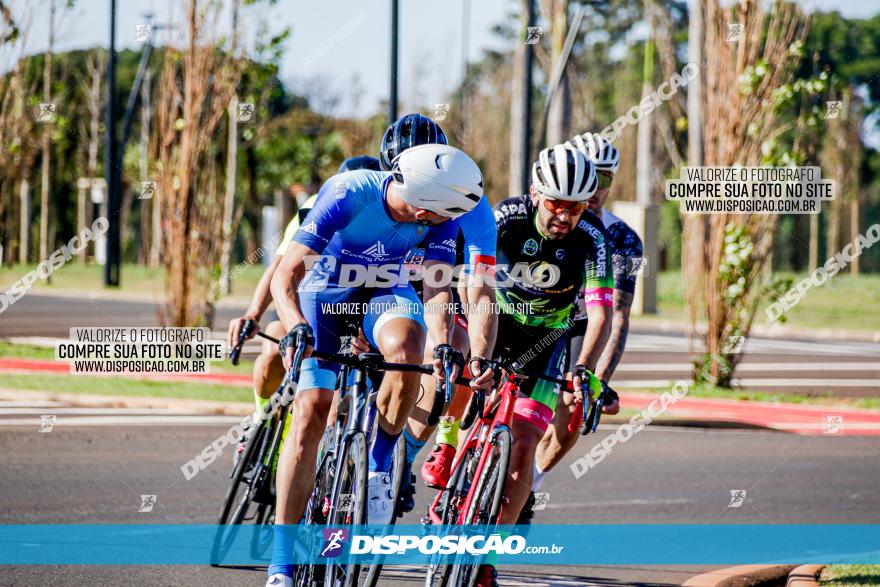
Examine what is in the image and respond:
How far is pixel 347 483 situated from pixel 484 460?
0.65 meters

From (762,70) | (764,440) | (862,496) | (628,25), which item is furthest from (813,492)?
(628,25)

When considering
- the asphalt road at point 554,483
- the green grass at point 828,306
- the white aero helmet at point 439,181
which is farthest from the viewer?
the green grass at point 828,306

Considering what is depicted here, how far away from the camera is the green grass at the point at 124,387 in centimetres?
1295

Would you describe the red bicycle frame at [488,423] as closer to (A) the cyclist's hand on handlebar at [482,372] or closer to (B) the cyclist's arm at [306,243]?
(A) the cyclist's hand on handlebar at [482,372]

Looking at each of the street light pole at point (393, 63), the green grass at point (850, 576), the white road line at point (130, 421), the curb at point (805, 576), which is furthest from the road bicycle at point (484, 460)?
the street light pole at point (393, 63)

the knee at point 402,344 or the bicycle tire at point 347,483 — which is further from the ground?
the knee at point 402,344

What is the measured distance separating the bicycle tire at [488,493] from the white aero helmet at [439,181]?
100 centimetres

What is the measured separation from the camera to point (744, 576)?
256 inches

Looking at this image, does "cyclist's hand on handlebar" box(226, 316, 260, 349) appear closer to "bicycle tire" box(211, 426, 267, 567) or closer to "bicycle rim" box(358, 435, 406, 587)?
"bicycle rim" box(358, 435, 406, 587)

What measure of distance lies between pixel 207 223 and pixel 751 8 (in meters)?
7.11

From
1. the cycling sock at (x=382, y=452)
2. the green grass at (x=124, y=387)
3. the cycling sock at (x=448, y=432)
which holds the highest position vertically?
the cycling sock at (x=382, y=452)

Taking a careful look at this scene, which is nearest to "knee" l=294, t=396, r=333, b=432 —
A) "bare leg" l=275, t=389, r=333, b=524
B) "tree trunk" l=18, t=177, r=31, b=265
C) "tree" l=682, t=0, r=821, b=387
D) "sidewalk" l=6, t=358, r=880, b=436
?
"bare leg" l=275, t=389, r=333, b=524

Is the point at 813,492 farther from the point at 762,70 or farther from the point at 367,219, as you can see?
the point at 762,70

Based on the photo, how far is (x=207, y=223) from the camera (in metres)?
15.7
